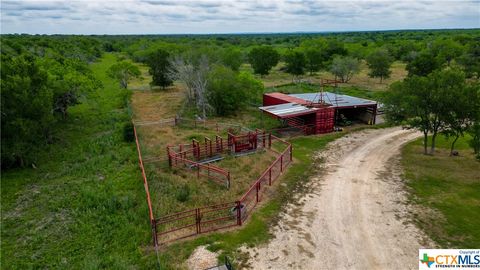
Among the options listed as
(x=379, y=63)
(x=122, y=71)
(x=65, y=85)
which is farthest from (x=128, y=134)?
(x=379, y=63)

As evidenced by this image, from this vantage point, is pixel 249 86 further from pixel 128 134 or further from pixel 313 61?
pixel 313 61

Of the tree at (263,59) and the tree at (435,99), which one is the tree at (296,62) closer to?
the tree at (263,59)

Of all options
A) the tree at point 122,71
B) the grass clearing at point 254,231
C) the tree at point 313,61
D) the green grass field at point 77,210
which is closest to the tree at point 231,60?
the tree at point 122,71

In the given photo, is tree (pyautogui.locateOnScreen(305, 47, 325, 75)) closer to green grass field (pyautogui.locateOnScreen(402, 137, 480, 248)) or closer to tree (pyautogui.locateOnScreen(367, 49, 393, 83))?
A: tree (pyautogui.locateOnScreen(367, 49, 393, 83))

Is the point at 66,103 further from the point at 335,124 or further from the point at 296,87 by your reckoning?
the point at 296,87

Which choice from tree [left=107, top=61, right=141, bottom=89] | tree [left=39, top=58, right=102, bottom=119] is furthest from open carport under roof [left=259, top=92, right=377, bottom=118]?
tree [left=107, top=61, right=141, bottom=89]

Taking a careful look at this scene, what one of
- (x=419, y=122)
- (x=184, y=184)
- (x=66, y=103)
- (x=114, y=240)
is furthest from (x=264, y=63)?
(x=114, y=240)
